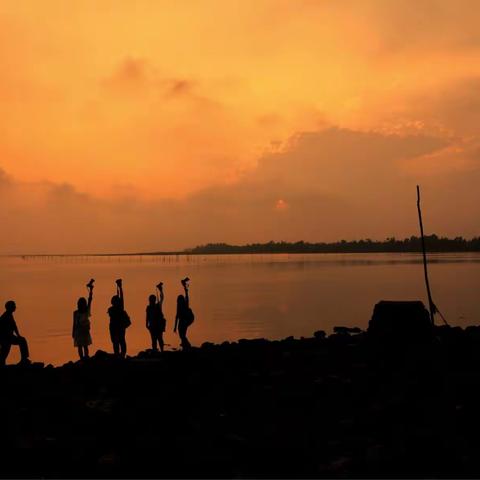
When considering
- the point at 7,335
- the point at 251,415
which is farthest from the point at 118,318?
the point at 251,415

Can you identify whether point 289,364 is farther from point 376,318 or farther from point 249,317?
point 249,317

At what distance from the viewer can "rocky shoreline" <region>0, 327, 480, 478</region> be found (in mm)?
9320

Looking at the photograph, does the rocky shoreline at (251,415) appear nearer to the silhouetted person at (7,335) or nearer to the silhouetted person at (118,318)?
the silhouetted person at (7,335)

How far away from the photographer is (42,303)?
7019 cm

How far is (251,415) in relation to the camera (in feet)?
39.3

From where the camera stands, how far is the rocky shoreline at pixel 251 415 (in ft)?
30.6

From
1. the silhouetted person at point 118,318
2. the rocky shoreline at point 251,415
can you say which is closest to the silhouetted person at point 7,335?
the rocky shoreline at point 251,415

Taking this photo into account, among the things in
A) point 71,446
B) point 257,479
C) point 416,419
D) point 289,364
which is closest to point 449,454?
point 416,419

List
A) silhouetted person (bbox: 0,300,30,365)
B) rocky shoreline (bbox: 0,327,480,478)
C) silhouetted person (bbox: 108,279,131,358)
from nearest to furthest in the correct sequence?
rocky shoreline (bbox: 0,327,480,478) → silhouetted person (bbox: 0,300,30,365) → silhouetted person (bbox: 108,279,131,358)

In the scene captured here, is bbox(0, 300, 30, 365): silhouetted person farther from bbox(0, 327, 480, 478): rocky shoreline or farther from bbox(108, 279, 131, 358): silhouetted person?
bbox(108, 279, 131, 358): silhouetted person

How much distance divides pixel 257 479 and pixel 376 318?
26.4 ft

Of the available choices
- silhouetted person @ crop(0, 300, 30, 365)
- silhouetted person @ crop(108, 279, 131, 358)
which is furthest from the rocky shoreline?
silhouetted person @ crop(108, 279, 131, 358)

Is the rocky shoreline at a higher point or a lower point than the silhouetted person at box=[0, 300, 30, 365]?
lower

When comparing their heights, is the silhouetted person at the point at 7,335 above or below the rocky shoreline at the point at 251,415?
above
